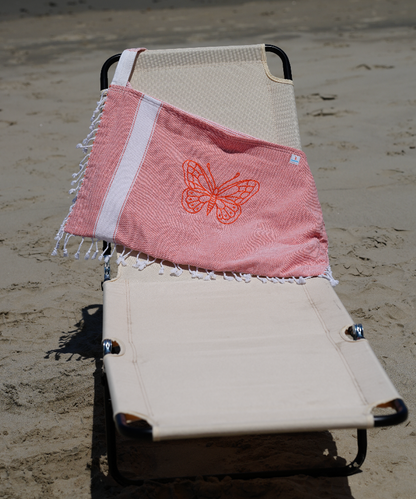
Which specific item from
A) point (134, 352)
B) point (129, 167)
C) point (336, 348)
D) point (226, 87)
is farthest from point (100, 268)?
point (336, 348)

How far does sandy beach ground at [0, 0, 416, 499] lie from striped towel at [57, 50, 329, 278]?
1.69 feet

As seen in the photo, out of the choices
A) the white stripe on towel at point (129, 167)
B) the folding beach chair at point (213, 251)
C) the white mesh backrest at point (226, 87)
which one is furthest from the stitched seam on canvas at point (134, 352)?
the white mesh backrest at point (226, 87)

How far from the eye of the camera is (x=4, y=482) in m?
1.95

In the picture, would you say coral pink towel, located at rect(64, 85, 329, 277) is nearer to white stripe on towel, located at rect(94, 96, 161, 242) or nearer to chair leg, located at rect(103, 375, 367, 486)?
white stripe on towel, located at rect(94, 96, 161, 242)

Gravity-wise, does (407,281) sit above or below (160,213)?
below

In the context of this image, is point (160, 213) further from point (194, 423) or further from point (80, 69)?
point (80, 69)

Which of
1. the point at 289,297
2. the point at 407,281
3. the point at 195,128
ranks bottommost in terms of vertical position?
the point at 407,281

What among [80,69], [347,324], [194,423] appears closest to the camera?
[194,423]

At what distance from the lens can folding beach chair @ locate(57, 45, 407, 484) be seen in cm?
184

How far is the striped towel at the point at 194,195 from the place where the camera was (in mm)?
2531

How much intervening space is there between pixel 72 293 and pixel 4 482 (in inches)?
45.9

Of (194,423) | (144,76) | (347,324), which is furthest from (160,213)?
(194,423)

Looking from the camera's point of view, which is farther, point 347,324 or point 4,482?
point 347,324

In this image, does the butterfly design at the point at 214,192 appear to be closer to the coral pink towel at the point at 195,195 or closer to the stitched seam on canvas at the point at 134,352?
the coral pink towel at the point at 195,195
